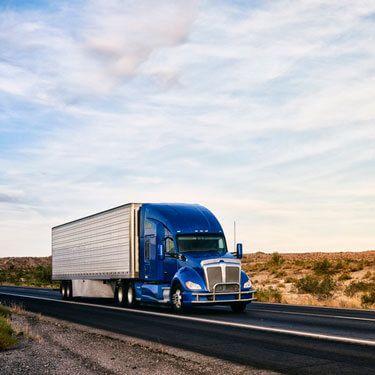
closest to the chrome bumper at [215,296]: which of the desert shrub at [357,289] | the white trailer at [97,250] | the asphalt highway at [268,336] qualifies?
the asphalt highway at [268,336]

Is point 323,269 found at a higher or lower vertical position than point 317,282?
higher

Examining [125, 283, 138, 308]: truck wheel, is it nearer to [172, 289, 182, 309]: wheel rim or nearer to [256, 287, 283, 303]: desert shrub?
[172, 289, 182, 309]: wheel rim

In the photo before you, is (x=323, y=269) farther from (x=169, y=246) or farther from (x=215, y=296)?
(x=215, y=296)

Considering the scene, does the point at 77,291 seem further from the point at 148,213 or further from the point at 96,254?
the point at 148,213

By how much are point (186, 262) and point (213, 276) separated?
1153 millimetres

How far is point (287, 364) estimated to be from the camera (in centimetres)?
1006

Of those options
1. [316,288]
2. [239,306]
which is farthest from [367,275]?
[239,306]

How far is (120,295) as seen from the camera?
27312 mm

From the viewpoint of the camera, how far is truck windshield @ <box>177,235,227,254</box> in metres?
22.5

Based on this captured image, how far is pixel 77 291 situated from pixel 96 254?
13.1ft

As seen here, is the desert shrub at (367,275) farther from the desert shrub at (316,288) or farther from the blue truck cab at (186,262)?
the blue truck cab at (186,262)

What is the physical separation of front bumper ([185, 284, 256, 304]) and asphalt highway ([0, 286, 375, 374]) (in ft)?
1.71

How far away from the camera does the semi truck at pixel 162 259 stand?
21.3 meters

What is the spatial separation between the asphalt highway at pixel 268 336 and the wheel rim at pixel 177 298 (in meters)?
0.48
